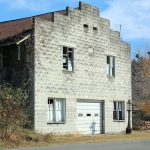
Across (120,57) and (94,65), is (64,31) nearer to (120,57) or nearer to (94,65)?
(94,65)

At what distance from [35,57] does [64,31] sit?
11.2 ft

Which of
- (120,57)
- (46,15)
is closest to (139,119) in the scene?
(120,57)

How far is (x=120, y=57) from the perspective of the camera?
121 feet

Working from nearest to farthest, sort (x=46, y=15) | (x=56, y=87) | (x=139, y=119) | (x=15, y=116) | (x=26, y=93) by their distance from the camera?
(x=15, y=116), (x=26, y=93), (x=56, y=87), (x=46, y=15), (x=139, y=119)

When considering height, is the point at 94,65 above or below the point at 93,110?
above

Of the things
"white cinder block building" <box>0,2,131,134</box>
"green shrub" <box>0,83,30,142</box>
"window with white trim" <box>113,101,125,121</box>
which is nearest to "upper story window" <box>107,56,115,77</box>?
"white cinder block building" <box>0,2,131,134</box>

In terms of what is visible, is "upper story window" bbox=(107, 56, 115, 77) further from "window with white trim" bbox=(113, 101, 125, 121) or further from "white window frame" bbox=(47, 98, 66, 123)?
"white window frame" bbox=(47, 98, 66, 123)

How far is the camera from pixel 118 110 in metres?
36.8

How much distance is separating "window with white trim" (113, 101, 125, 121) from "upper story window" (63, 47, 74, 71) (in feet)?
20.4

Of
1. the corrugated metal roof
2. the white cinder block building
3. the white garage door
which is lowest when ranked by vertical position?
the white garage door

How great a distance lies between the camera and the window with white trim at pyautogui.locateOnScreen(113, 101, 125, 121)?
36562mm

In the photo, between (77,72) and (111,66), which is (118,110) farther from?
(77,72)

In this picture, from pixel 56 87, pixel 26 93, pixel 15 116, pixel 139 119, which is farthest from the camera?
pixel 139 119

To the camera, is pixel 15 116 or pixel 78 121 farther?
pixel 78 121
